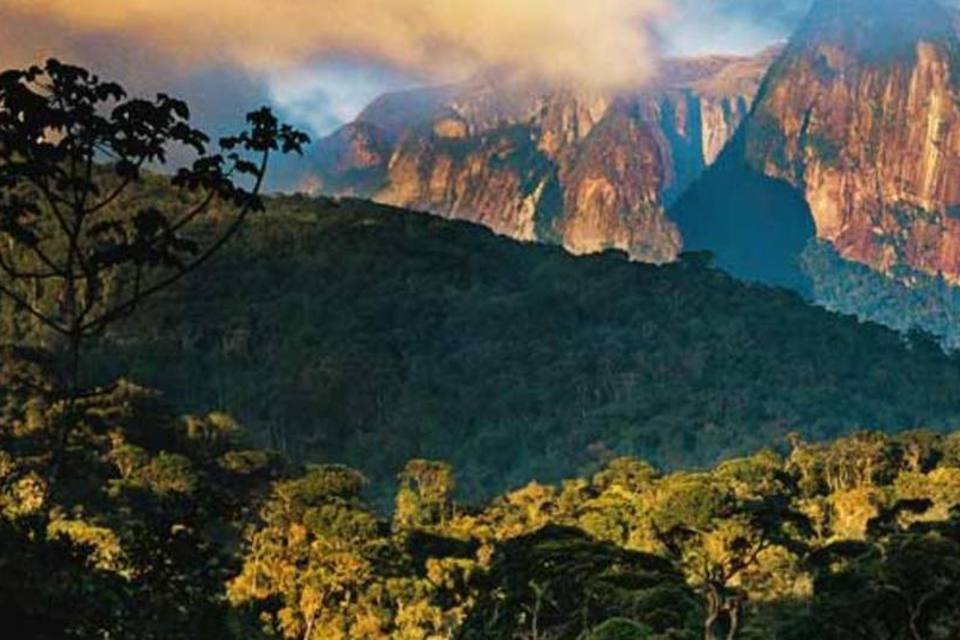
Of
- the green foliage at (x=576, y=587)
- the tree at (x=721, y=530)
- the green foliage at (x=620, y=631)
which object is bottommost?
the green foliage at (x=620, y=631)

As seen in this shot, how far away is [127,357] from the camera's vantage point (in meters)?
190

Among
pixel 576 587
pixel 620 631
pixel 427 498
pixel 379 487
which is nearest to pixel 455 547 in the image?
pixel 427 498

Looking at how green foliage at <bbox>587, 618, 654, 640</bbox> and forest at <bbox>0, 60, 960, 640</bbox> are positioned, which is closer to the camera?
forest at <bbox>0, 60, 960, 640</bbox>

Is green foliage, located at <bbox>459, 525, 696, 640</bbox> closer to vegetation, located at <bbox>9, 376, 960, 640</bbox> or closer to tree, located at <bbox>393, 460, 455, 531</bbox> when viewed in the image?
vegetation, located at <bbox>9, 376, 960, 640</bbox>

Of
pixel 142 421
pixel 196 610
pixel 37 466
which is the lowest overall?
pixel 196 610

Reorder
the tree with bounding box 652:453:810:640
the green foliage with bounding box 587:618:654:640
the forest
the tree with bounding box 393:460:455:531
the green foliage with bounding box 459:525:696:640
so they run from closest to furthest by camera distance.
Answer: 1. the forest
2. the green foliage with bounding box 587:618:654:640
3. the green foliage with bounding box 459:525:696:640
4. the tree with bounding box 652:453:810:640
5. the tree with bounding box 393:460:455:531

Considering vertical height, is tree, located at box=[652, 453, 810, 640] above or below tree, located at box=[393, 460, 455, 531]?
below

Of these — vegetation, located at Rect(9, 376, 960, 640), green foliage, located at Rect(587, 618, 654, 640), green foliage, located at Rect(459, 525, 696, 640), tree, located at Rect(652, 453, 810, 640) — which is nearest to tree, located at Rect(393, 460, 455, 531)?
vegetation, located at Rect(9, 376, 960, 640)

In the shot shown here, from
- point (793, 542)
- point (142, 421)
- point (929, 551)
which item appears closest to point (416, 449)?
point (142, 421)

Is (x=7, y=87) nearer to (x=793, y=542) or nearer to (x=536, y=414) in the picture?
(x=793, y=542)

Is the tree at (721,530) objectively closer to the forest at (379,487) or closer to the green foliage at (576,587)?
the forest at (379,487)

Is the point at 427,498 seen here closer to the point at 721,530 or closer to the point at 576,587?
the point at 721,530

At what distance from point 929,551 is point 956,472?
64.5m

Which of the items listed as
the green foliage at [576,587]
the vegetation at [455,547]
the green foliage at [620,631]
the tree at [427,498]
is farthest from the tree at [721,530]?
the tree at [427,498]
